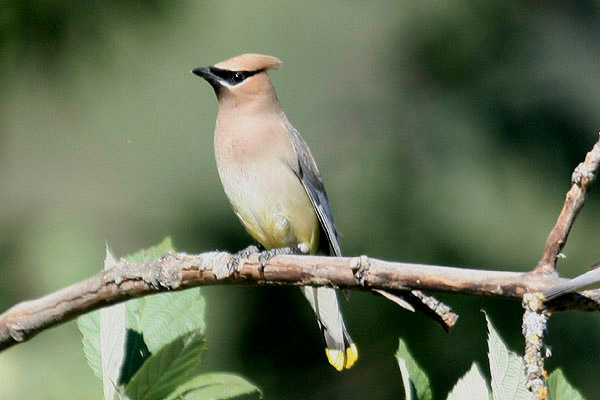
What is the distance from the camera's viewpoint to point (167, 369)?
1494 millimetres

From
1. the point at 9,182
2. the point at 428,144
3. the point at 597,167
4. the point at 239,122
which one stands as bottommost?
the point at 9,182

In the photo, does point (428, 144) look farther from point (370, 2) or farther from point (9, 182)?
point (9, 182)

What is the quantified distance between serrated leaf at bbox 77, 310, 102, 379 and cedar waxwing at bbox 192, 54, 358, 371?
1.45 metres

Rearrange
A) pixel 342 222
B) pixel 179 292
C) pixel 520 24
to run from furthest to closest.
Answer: pixel 520 24 < pixel 342 222 < pixel 179 292

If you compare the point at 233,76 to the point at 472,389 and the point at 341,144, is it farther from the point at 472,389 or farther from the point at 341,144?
the point at 472,389

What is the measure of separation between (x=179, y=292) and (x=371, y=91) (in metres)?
2.65

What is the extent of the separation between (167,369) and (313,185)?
1.91 m

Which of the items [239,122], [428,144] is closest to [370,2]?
[428,144]

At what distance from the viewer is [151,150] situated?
4.54 meters

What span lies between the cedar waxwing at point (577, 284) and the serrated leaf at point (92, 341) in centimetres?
72

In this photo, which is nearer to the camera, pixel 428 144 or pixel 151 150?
pixel 428 144

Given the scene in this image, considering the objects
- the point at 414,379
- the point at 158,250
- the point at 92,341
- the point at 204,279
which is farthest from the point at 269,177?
the point at 414,379

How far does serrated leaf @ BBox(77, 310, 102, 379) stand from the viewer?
1642 mm

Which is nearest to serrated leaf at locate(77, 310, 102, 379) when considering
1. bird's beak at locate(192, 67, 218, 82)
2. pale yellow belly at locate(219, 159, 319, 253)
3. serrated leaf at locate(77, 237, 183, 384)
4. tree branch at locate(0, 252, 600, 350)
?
serrated leaf at locate(77, 237, 183, 384)
